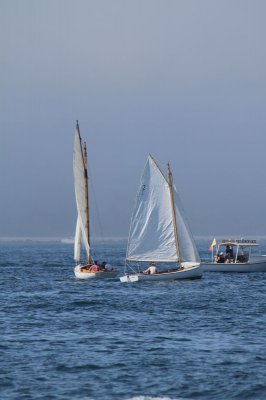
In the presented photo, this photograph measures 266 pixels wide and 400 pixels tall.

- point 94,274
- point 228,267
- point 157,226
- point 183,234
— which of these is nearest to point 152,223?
point 157,226

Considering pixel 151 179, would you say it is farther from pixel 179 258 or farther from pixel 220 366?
pixel 220 366

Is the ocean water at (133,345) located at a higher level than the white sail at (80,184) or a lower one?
lower

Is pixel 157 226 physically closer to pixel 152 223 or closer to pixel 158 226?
pixel 158 226

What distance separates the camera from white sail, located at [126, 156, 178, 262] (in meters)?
78.3

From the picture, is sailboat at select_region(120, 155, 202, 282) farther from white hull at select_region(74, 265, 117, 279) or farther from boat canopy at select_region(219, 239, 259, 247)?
boat canopy at select_region(219, 239, 259, 247)

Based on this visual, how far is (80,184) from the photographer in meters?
83.3

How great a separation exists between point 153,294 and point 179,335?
76.8 feet

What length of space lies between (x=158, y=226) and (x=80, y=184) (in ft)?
33.4

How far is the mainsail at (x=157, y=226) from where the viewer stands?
78.3 m

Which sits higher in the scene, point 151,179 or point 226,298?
point 151,179

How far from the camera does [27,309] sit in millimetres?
54375

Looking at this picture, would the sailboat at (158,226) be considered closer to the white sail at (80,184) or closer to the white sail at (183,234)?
the white sail at (183,234)

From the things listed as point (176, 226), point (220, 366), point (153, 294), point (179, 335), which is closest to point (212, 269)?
point (176, 226)

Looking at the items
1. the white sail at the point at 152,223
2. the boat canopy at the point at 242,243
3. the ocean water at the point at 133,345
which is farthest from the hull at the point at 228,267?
the ocean water at the point at 133,345
